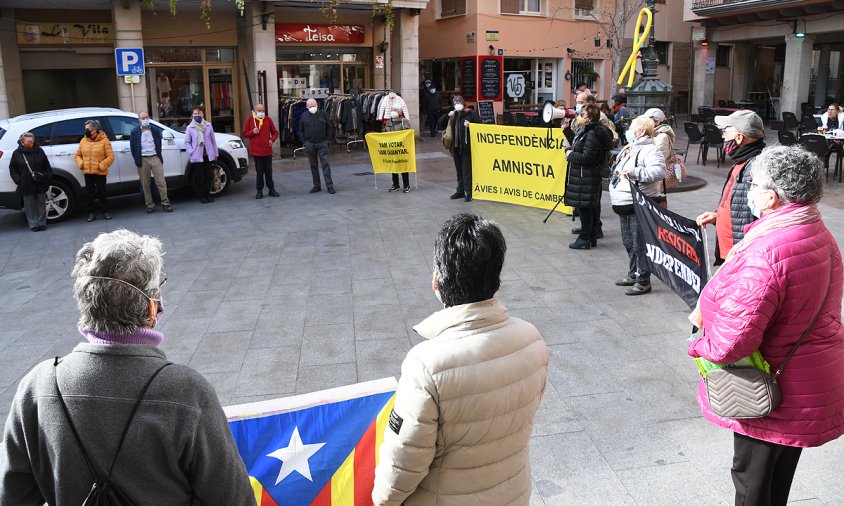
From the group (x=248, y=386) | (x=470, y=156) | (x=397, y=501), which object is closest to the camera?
(x=397, y=501)

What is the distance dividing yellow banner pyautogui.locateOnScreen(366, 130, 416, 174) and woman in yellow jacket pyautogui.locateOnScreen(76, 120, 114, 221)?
457cm

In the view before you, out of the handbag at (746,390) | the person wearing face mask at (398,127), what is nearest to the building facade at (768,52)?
the person wearing face mask at (398,127)

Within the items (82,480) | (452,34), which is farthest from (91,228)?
(452,34)

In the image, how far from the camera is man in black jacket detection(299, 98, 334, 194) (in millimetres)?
13922

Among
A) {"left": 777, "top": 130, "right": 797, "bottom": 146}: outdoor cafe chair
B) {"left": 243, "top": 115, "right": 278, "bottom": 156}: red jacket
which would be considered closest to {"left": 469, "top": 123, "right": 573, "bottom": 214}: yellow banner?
{"left": 243, "top": 115, "right": 278, "bottom": 156}: red jacket

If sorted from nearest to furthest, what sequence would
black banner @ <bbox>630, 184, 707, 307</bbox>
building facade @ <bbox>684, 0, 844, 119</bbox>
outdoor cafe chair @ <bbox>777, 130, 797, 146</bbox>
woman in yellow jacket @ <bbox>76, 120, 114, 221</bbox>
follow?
black banner @ <bbox>630, 184, 707, 307</bbox> < woman in yellow jacket @ <bbox>76, 120, 114, 221</bbox> < outdoor cafe chair @ <bbox>777, 130, 797, 146</bbox> < building facade @ <bbox>684, 0, 844, 119</bbox>

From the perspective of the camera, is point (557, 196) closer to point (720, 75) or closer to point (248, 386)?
point (248, 386)

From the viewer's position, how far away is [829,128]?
53.9 ft

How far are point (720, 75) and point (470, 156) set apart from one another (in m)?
24.8

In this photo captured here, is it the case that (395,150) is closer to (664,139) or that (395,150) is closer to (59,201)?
(59,201)

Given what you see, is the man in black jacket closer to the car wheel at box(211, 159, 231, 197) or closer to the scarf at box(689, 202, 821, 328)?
the car wheel at box(211, 159, 231, 197)

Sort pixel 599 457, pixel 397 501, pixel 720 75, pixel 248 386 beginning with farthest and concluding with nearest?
1. pixel 720 75
2. pixel 248 386
3. pixel 599 457
4. pixel 397 501

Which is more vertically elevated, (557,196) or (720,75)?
(720,75)

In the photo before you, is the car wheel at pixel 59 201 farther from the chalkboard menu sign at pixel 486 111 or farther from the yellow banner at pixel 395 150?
the chalkboard menu sign at pixel 486 111
